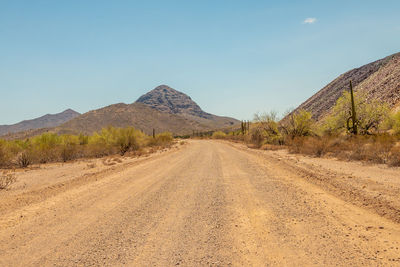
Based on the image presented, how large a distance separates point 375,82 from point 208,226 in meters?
56.4

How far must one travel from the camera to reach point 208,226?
4.62m

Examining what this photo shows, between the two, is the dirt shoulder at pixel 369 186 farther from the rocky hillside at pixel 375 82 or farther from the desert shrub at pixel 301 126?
the rocky hillside at pixel 375 82

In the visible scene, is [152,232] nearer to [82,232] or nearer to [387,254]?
[82,232]

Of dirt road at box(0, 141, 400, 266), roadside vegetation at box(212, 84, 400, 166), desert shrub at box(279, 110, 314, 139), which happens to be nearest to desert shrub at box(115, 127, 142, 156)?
roadside vegetation at box(212, 84, 400, 166)

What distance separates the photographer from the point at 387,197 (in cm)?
618

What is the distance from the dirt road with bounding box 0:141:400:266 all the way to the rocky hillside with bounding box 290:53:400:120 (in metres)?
38.1

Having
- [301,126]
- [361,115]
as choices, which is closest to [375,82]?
[361,115]

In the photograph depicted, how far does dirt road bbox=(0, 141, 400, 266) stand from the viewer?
135 inches

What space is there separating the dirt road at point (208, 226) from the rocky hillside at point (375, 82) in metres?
38.1

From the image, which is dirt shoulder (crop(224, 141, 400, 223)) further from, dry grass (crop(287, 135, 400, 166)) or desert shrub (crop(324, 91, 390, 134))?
desert shrub (crop(324, 91, 390, 134))

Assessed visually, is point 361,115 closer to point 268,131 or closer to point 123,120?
point 268,131

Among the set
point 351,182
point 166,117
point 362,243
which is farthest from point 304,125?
point 166,117

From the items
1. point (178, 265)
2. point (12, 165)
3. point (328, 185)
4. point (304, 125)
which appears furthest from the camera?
point (304, 125)

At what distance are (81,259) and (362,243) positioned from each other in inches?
154
